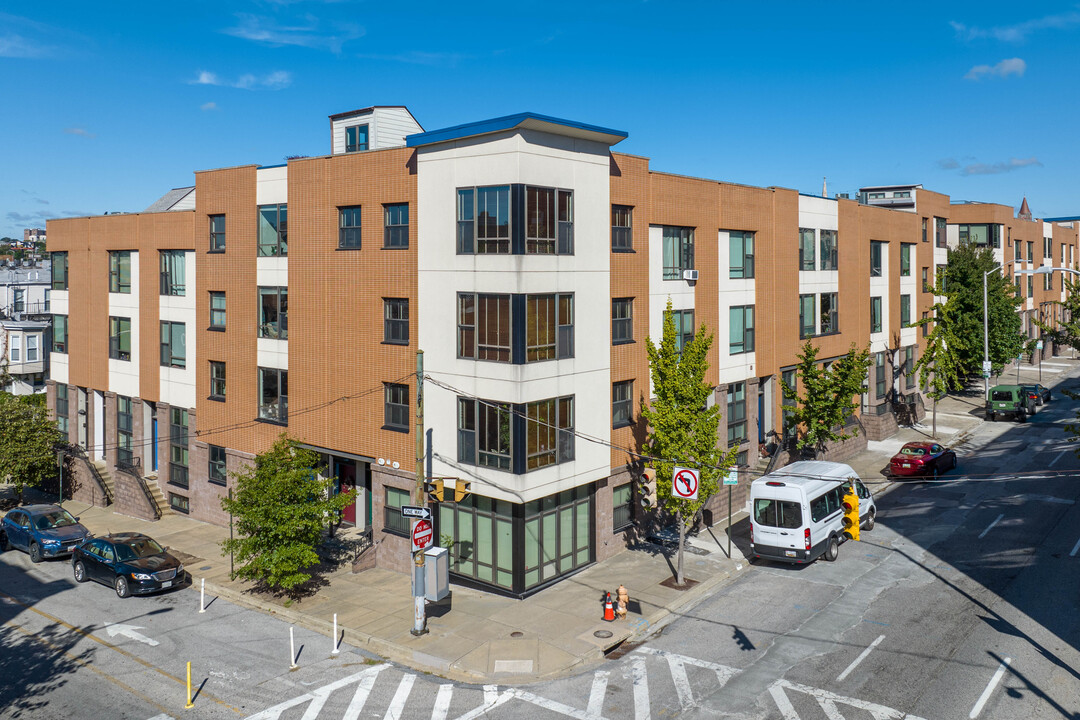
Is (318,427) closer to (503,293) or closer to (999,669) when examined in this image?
(503,293)

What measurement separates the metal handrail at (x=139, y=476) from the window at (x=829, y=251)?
108ft

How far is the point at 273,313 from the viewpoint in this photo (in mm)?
31297

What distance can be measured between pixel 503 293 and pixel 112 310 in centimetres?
2446

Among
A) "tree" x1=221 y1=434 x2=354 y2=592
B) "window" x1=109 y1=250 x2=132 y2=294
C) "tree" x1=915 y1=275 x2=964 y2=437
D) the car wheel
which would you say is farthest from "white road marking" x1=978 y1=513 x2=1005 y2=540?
"window" x1=109 y1=250 x2=132 y2=294

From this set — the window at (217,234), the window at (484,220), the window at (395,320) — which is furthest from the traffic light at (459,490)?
the window at (217,234)

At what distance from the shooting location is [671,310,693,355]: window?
3122 cm

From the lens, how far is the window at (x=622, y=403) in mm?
28016

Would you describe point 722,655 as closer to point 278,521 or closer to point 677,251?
point 278,521

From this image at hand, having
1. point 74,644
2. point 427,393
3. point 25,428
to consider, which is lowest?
point 74,644

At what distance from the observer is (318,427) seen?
29625 millimetres

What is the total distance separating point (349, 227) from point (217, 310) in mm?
8793

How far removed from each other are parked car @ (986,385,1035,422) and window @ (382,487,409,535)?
40373 mm

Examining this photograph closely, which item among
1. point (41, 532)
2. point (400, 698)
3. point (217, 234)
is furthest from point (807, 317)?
point (41, 532)

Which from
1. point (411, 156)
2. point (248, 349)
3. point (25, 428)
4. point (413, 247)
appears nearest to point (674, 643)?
point (413, 247)
